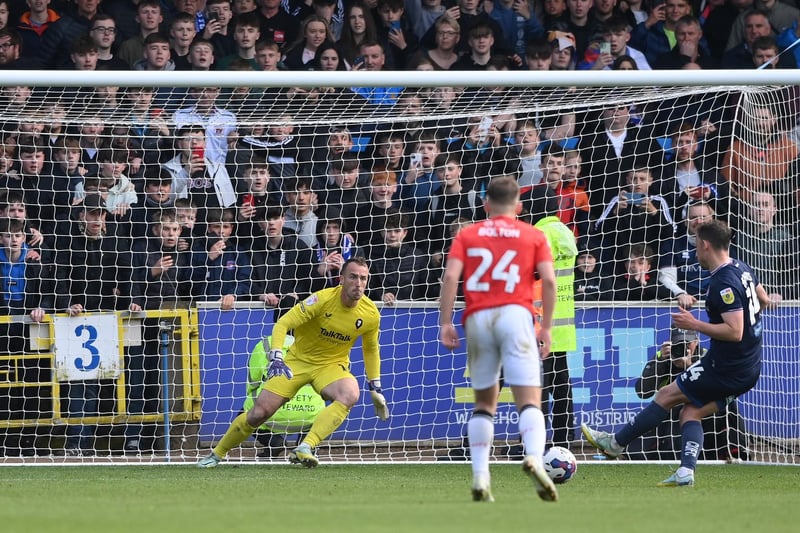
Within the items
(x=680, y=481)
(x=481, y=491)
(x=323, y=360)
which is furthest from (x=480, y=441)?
(x=323, y=360)

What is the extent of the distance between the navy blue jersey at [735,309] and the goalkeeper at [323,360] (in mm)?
2814

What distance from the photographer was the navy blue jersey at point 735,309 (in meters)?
8.02

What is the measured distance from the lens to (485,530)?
16.3ft

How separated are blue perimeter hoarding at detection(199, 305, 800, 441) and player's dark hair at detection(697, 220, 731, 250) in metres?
2.78

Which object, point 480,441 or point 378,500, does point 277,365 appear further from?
point 480,441

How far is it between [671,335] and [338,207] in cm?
334

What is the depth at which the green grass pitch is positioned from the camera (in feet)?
17.2

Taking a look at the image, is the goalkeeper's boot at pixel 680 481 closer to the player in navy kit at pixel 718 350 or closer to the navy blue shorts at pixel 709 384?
the player in navy kit at pixel 718 350

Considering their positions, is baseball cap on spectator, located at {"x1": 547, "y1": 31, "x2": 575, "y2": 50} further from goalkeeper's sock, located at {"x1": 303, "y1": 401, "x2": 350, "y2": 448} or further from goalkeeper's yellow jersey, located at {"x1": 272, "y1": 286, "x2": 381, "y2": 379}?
goalkeeper's sock, located at {"x1": 303, "y1": 401, "x2": 350, "y2": 448}

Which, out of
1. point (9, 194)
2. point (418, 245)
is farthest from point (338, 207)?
point (9, 194)

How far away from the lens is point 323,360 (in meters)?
10.2

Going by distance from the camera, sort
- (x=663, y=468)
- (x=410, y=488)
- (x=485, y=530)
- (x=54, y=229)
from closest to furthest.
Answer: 1. (x=485, y=530)
2. (x=410, y=488)
3. (x=663, y=468)
4. (x=54, y=229)

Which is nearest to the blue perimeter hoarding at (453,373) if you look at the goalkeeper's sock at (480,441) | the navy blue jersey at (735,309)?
the navy blue jersey at (735,309)

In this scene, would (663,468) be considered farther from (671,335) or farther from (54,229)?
(54,229)
